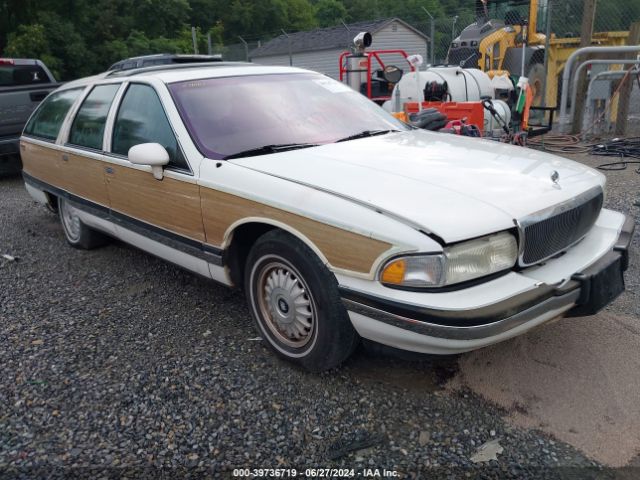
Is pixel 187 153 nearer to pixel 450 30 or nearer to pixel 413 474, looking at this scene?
pixel 413 474

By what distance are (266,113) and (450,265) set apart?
1.76 metres

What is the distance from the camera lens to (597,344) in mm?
3129

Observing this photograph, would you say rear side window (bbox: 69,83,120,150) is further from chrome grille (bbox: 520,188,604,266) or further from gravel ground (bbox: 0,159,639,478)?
chrome grille (bbox: 520,188,604,266)

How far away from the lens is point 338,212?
2494 millimetres

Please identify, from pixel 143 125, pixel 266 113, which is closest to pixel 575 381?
pixel 266 113

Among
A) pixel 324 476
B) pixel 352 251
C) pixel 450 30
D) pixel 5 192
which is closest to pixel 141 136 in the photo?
pixel 352 251

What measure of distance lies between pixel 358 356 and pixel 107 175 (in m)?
2.31

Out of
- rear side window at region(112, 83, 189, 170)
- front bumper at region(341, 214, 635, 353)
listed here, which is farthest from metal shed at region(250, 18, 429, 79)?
front bumper at region(341, 214, 635, 353)

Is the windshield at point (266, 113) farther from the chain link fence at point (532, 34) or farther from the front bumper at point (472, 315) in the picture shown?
the chain link fence at point (532, 34)

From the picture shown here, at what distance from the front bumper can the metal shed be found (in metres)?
26.0

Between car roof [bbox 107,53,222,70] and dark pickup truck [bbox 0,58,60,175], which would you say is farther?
dark pickup truck [bbox 0,58,60,175]

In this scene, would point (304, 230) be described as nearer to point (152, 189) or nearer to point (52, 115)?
point (152, 189)

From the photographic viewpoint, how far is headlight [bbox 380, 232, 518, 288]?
91.0 inches

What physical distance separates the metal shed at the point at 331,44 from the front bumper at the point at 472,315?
2597 cm
